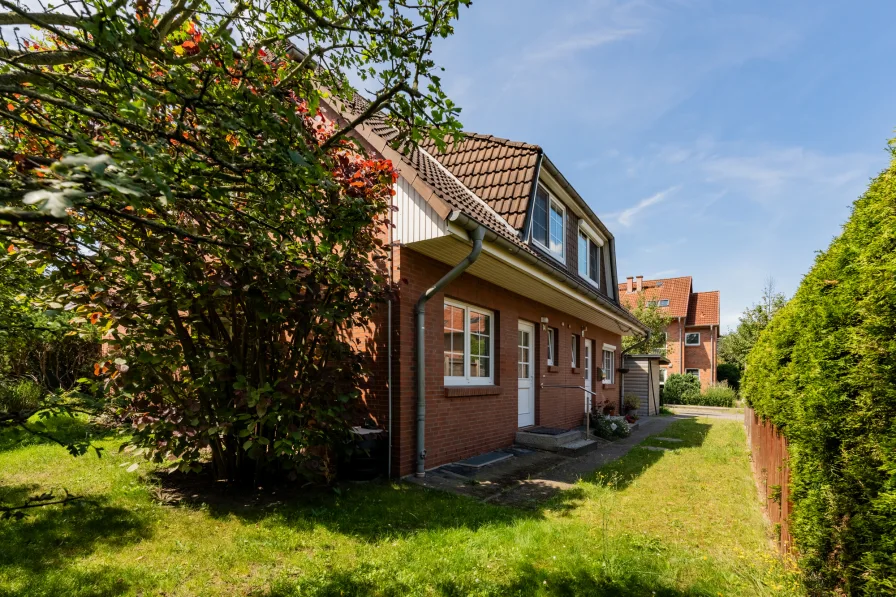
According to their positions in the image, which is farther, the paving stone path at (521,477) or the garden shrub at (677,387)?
the garden shrub at (677,387)

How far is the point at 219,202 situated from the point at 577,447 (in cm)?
755

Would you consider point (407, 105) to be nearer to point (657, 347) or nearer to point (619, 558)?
point (619, 558)

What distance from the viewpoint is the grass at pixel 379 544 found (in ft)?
10.5

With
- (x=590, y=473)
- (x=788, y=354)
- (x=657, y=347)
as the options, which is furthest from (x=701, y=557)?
(x=657, y=347)

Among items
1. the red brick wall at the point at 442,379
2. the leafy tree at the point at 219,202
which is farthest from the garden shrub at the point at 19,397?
the red brick wall at the point at 442,379

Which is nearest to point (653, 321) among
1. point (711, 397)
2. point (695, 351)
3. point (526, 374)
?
point (711, 397)

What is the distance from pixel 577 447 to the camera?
8.44 metres

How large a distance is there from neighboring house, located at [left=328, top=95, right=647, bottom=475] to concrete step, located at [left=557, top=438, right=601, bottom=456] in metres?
0.99

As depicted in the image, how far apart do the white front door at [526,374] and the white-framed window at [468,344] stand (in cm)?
122

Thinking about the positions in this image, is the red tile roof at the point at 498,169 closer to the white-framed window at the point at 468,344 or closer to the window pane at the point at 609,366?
the white-framed window at the point at 468,344

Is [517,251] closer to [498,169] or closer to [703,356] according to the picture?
[498,169]

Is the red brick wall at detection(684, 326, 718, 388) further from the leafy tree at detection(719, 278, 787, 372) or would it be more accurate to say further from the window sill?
the window sill

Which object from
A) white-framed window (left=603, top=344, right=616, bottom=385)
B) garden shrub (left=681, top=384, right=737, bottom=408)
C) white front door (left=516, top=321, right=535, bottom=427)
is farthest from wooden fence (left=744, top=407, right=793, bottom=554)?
garden shrub (left=681, top=384, right=737, bottom=408)

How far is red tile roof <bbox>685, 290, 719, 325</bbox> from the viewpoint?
103ft
